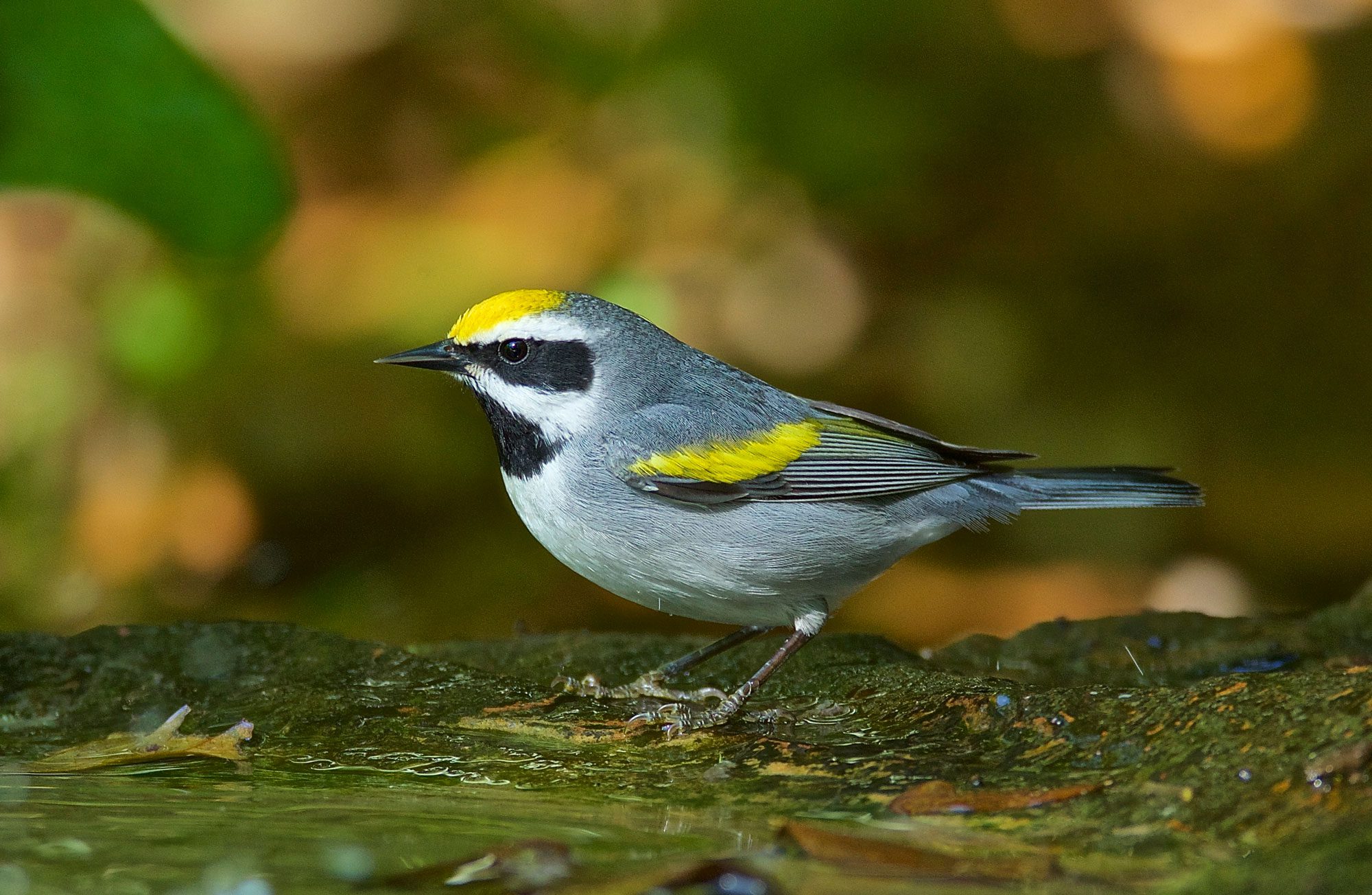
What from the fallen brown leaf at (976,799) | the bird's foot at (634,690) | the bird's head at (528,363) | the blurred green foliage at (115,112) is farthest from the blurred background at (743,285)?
the fallen brown leaf at (976,799)

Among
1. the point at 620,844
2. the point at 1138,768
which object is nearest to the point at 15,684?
the point at 620,844

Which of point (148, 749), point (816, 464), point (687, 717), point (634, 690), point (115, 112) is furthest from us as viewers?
point (115, 112)

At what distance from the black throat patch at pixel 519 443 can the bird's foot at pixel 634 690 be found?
60cm

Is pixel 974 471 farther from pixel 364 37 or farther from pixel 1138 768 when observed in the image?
pixel 364 37

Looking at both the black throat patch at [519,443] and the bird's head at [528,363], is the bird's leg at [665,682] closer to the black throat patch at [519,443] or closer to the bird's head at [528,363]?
the black throat patch at [519,443]

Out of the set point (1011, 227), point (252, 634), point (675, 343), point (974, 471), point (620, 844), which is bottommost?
point (620, 844)

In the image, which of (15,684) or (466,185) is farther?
(466,185)

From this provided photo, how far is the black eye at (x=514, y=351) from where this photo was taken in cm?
382

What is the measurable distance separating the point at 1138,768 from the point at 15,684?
2.73 meters

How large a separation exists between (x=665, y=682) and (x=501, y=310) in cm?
116

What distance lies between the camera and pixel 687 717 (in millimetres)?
3221

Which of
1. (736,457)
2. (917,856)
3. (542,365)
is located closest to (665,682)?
(736,457)

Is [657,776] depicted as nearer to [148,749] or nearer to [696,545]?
Result: [696,545]

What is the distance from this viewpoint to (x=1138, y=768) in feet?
7.97
